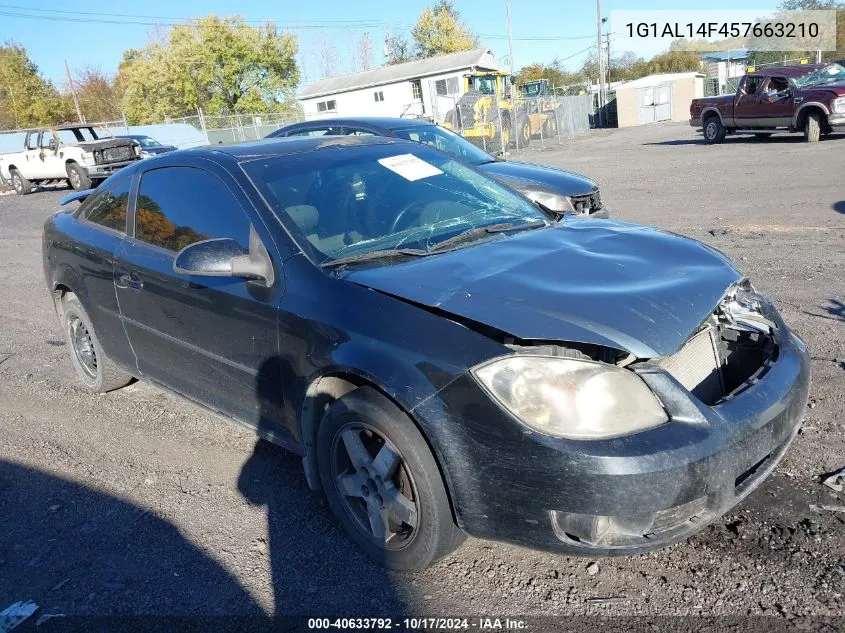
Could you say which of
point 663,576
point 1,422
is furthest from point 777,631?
point 1,422

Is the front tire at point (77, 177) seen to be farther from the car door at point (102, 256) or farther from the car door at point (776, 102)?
the car door at point (776, 102)

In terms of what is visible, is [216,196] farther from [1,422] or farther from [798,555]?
[798,555]

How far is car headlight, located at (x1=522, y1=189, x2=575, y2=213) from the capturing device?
761 centimetres

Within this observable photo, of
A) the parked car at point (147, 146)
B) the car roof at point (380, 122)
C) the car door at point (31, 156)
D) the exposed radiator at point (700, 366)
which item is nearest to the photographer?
the exposed radiator at point (700, 366)

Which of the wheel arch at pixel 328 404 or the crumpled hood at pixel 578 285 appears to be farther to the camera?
the wheel arch at pixel 328 404

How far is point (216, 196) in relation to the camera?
350 cm

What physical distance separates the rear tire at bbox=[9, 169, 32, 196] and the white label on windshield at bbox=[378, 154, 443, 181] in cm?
2407

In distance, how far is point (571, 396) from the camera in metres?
2.35

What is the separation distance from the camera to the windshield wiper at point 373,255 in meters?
3.03

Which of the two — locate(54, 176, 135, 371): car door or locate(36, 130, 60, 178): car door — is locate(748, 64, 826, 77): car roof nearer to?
locate(54, 176, 135, 371): car door

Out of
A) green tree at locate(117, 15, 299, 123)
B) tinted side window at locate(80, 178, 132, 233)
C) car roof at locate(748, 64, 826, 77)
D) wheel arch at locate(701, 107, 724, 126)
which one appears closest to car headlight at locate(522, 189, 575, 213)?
tinted side window at locate(80, 178, 132, 233)

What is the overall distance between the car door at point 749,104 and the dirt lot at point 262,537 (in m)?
15.8

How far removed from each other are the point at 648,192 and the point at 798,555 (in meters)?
10.4

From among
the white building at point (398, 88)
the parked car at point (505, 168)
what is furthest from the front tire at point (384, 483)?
the white building at point (398, 88)
